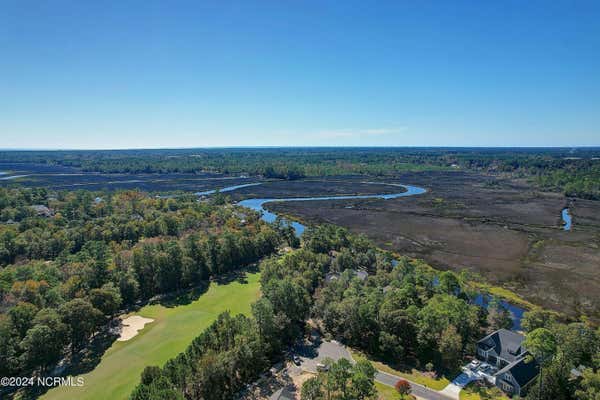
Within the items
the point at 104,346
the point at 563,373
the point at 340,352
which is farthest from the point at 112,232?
the point at 563,373

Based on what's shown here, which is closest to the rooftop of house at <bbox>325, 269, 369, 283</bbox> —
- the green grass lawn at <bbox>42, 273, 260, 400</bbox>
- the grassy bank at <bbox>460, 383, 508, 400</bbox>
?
the green grass lawn at <bbox>42, 273, 260, 400</bbox>

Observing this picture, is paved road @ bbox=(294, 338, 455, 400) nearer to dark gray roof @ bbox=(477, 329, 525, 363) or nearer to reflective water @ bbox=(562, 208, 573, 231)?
dark gray roof @ bbox=(477, 329, 525, 363)

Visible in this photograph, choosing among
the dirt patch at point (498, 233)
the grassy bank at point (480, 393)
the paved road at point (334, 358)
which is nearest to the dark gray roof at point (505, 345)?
the grassy bank at point (480, 393)

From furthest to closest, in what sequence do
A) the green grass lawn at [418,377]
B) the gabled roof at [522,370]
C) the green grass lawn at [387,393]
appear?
the green grass lawn at [418,377]
the gabled roof at [522,370]
the green grass lawn at [387,393]

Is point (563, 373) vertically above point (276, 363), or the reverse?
point (563, 373)

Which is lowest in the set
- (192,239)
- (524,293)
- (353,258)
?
(524,293)

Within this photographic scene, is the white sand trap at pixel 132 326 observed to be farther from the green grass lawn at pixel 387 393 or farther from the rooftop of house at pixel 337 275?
the green grass lawn at pixel 387 393

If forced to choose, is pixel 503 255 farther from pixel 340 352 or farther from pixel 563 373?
pixel 340 352
